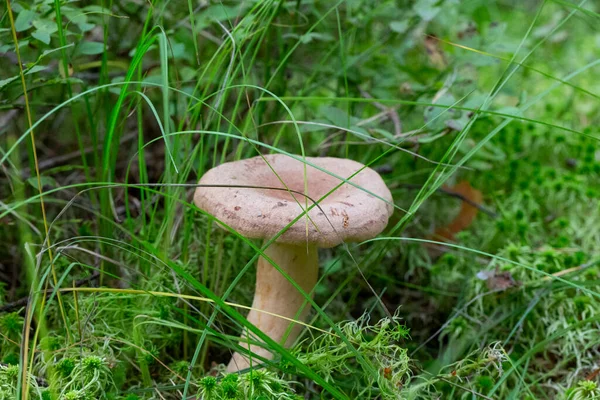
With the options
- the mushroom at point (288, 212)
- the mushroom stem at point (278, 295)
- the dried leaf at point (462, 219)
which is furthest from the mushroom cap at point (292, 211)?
the dried leaf at point (462, 219)

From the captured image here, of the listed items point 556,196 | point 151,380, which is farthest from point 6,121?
point 556,196

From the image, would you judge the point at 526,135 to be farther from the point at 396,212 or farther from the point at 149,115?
the point at 149,115

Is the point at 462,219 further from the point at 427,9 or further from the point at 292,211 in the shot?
the point at 292,211

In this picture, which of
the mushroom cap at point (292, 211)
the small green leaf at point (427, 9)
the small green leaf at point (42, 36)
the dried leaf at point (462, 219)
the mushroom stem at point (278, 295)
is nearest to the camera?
the mushroom cap at point (292, 211)

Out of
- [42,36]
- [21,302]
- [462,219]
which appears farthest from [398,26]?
[21,302]

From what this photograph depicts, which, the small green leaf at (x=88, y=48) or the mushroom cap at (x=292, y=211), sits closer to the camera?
the mushroom cap at (x=292, y=211)

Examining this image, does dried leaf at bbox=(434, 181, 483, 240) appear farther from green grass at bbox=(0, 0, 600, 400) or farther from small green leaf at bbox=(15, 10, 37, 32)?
small green leaf at bbox=(15, 10, 37, 32)

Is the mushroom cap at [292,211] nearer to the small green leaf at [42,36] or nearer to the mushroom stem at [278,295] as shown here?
the mushroom stem at [278,295]
